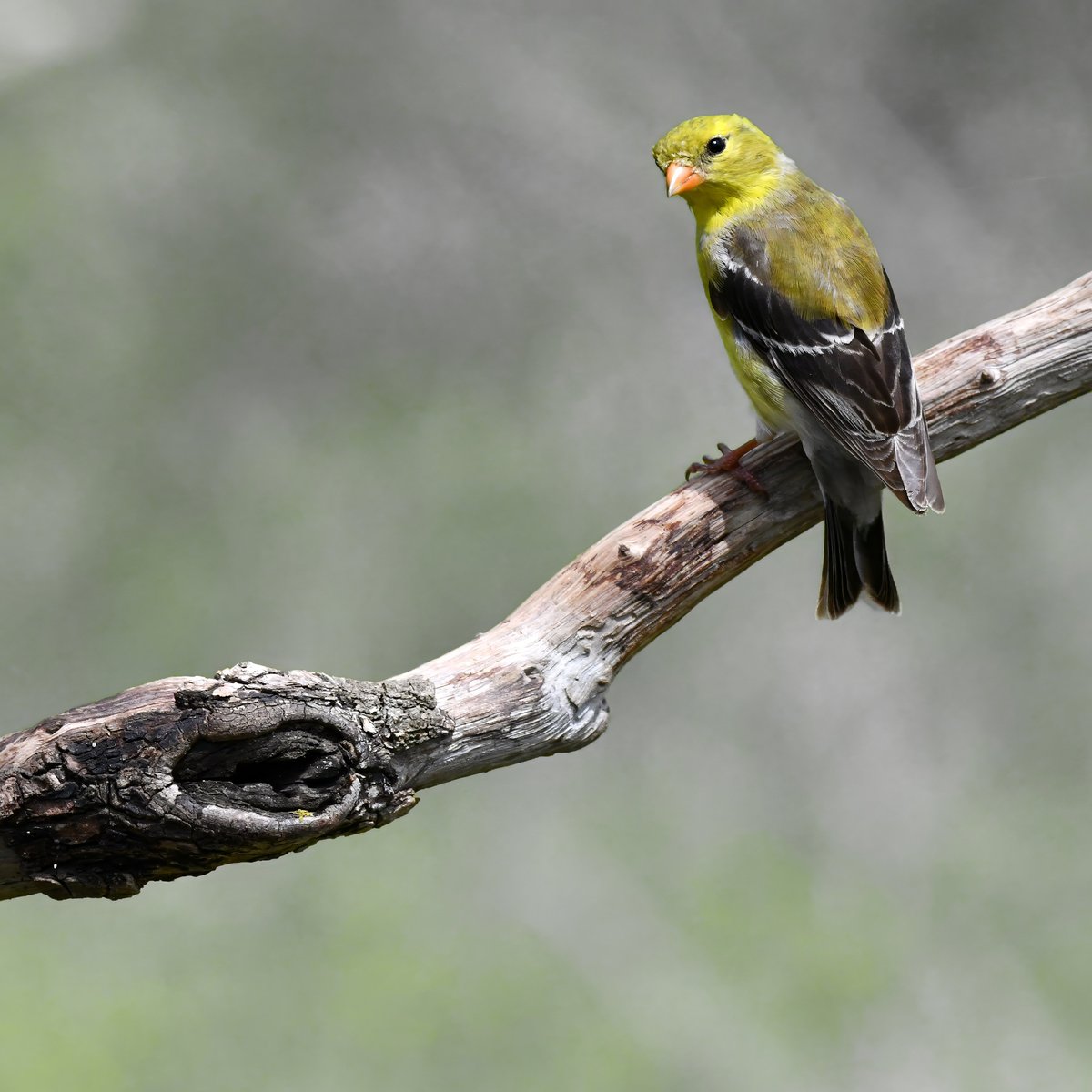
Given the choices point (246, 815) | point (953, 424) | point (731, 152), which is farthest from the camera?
point (731, 152)

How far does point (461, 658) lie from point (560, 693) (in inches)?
6.0

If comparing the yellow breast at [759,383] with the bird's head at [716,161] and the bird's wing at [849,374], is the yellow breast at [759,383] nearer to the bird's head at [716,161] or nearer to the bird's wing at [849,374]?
the bird's wing at [849,374]

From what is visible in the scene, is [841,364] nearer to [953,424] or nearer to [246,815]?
[953,424]

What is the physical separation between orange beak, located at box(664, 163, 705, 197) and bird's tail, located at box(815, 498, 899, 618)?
24.6 inches

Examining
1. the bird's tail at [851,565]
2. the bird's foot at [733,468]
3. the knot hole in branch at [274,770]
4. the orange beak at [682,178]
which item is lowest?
the knot hole in branch at [274,770]

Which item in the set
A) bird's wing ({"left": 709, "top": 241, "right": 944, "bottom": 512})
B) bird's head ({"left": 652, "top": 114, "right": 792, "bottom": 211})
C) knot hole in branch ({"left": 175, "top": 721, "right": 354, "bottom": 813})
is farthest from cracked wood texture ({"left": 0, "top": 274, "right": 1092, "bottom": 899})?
bird's head ({"left": 652, "top": 114, "right": 792, "bottom": 211})

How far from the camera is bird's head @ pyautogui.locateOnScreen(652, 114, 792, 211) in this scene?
210 cm

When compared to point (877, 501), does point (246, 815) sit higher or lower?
lower

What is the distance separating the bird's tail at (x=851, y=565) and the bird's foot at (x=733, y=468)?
0.14m

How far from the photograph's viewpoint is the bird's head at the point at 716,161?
2098 millimetres

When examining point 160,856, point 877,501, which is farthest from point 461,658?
point 877,501

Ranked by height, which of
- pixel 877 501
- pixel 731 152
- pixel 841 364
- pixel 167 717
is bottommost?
pixel 167 717

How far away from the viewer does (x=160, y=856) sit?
55.0 inches

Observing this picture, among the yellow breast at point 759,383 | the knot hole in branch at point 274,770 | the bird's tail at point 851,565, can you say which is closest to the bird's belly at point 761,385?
the yellow breast at point 759,383
